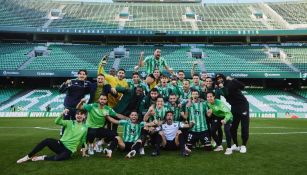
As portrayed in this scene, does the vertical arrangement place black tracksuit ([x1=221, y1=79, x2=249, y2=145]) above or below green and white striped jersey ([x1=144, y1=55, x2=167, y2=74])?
below

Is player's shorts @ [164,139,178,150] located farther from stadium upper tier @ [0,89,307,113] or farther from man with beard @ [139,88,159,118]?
stadium upper tier @ [0,89,307,113]

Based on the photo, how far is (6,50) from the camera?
132 feet

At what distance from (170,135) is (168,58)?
106 ft

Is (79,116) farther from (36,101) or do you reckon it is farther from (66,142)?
(36,101)

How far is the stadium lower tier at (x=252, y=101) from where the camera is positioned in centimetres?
3158

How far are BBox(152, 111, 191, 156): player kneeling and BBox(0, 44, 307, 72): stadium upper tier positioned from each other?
27.4 metres

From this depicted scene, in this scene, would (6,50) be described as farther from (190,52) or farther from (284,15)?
(284,15)

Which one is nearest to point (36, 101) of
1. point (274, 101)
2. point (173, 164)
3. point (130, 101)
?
point (274, 101)

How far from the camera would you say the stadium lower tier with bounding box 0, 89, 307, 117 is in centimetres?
3158

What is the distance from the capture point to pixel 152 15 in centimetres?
4744

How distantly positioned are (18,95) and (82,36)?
12763 millimetres

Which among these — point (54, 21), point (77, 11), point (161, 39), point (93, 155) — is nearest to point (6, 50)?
point (54, 21)

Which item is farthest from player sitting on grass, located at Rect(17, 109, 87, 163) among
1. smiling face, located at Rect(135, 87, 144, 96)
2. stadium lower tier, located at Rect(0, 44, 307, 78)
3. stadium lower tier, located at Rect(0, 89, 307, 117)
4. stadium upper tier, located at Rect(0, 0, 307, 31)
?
stadium upper tier, located at Rect(0, 0, 307, 31)

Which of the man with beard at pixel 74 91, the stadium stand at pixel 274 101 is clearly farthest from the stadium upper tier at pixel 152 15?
the man with beard at pixel 74 91
